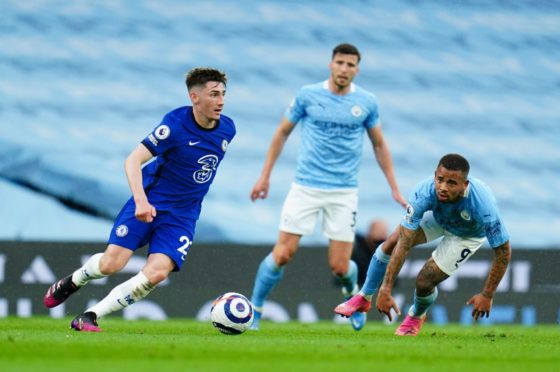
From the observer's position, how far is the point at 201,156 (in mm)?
8125

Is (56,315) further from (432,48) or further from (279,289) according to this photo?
(432,48)

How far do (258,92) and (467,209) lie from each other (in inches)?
313

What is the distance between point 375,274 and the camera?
853 cm

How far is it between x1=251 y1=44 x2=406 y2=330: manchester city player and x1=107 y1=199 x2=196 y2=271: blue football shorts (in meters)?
1.36

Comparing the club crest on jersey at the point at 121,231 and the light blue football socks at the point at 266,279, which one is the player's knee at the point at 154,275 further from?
the light blue football socks at the point at 266,279

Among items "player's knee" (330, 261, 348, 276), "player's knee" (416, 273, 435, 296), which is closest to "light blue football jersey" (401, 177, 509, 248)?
"player's knee" (416, 273, 435, 296)

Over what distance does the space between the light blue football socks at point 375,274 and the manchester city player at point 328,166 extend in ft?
2.94

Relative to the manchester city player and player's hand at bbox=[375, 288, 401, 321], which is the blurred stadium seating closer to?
the manchester city player

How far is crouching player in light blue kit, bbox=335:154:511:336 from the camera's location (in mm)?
7629

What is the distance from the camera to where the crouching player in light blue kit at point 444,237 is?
25.0 ft

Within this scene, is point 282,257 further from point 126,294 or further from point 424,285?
point 126,294

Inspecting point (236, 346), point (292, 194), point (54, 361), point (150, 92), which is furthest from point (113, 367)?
point (150, 92)

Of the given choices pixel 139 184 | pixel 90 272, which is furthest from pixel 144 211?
pixel 90 272

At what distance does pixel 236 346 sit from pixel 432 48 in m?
10.3
